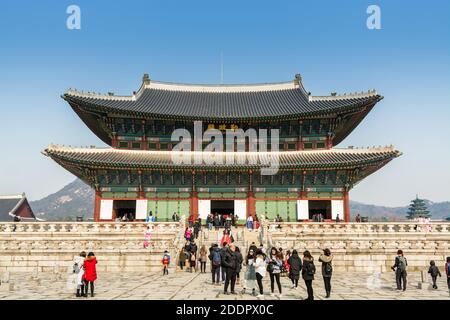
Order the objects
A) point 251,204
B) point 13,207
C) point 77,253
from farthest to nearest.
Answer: point 13,207
point 251,204
point 77,253

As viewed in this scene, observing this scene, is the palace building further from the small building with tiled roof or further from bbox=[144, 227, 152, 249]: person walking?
the small building with tiled roof

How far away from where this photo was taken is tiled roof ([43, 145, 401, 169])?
30.3 metres

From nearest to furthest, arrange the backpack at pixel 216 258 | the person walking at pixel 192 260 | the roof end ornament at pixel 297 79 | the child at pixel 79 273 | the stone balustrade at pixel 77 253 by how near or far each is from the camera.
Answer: the child at pixel 79 273 < the backpack at pixel 216 258 < the person walking at pixel 192 260 < the stone balustrade at pixel 77 253 < the roof end ornament at pixel 297 79

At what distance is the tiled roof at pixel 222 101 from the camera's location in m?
32.7

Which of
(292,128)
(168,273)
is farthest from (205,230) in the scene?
(292,128)

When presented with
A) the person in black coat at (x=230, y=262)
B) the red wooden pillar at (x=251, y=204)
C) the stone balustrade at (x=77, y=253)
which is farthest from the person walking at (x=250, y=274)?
the red wooden pillar at (x=251, y=204)

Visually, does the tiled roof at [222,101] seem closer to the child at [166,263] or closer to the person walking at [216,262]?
the child at [166,263]

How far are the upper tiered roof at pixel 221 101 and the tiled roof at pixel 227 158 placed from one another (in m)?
3.41

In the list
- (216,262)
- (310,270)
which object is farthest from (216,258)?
(310,270)

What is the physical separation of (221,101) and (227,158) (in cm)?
928

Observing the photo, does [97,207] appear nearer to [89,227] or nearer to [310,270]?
[89,227]

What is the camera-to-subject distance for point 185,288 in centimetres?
1397

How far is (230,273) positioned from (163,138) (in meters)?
23.6

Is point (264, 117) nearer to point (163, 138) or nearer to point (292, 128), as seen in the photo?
point (292, 128)
